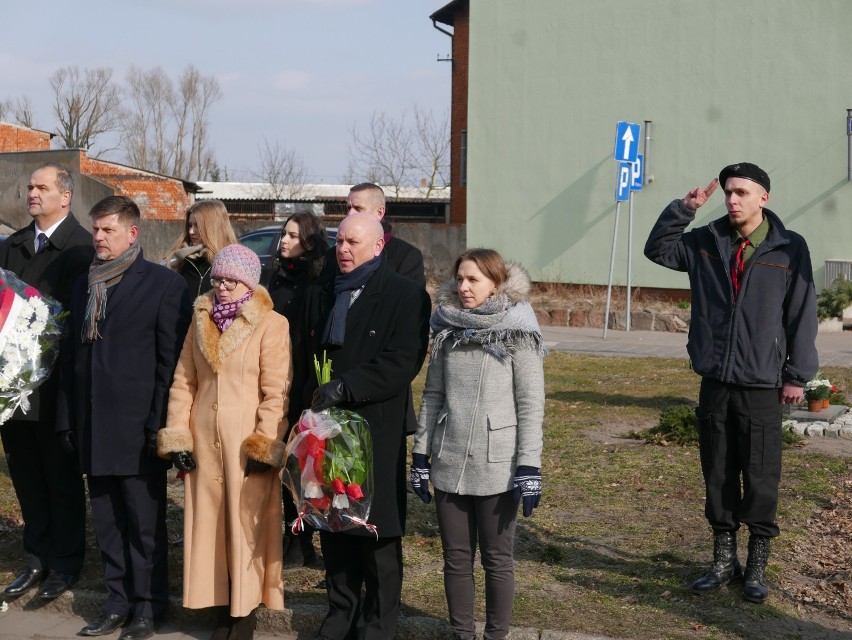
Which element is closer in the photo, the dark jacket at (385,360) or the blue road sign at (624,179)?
the dark jacket at (385,360)

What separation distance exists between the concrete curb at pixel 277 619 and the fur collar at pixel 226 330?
4.30 ft

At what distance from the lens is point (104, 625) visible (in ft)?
17.7

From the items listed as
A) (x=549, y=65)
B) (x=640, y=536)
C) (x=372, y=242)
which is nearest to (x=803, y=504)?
(x=640, y=536)

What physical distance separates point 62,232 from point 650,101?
19.0 metres

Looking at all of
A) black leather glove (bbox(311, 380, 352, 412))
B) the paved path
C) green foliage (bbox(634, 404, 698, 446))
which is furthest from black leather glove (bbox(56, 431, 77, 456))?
the paved path

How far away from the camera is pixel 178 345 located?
5.42 meters

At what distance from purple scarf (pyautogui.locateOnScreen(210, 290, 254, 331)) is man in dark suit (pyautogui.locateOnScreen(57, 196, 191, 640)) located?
385mm

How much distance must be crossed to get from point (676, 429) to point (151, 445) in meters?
5.41

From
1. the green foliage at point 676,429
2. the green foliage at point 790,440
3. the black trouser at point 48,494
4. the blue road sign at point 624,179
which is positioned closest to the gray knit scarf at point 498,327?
the black trouser at point 48,494

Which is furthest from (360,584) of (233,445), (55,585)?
(55,585)

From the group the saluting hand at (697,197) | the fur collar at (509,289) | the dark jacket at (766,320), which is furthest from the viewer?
the saluting hand at (697,197)

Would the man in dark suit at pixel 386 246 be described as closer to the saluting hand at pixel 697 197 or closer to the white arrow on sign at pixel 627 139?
the saluting hand at pixel 697 197

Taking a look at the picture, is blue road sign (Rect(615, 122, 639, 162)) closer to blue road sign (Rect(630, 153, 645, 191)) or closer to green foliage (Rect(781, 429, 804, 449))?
blue road sign (Rect(630, 153, 645, 191))

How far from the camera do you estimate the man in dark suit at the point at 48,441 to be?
5.95 m
